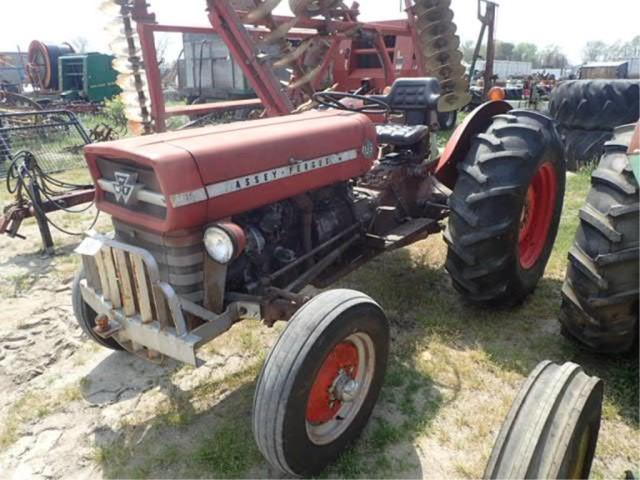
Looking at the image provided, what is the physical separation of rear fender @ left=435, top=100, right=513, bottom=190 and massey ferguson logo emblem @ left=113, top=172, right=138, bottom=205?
1.93m

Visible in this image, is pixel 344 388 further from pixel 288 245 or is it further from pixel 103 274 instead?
pixel 103 274

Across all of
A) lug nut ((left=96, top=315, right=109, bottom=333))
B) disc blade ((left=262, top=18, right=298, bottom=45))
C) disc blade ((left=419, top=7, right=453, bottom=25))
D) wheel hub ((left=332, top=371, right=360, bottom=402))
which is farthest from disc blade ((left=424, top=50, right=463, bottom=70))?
lug nut ((left=96, top=315, right=109, bottom=333))

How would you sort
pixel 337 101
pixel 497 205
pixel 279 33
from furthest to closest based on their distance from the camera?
pixel 279 33 < pixel 337 101 < pixel 497 205

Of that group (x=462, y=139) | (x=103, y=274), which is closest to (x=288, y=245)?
(x=103, y=274)

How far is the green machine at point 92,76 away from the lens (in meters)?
14.6

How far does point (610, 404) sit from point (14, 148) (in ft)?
25.9

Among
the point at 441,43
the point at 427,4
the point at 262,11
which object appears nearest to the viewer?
the point at 262,11

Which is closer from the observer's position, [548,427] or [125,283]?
[548,427]

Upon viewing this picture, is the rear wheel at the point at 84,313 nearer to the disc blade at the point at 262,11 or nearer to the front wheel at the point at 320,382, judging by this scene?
the front wheel at the point at 320,382

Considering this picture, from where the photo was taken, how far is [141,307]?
2227 mm

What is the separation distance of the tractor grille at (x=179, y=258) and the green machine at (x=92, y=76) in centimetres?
1366

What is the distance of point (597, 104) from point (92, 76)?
13.0 meters

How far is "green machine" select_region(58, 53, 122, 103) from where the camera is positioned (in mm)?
14578

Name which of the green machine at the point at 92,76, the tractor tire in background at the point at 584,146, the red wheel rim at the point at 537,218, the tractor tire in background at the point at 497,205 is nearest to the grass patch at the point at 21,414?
the tractor tire in background at the point at 497,205
